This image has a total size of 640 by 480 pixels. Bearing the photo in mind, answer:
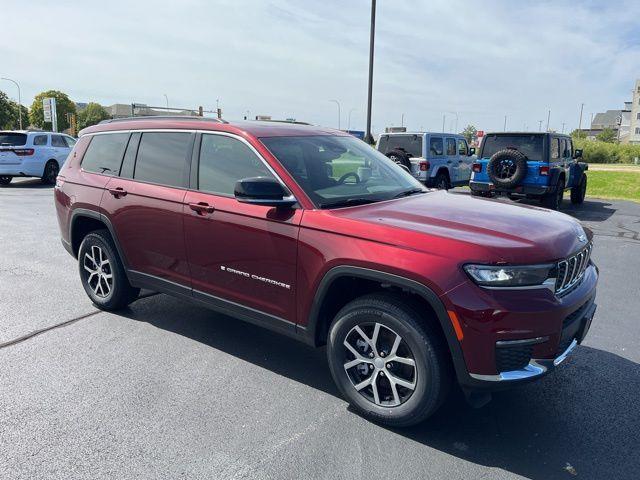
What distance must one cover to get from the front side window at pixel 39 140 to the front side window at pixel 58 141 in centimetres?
30

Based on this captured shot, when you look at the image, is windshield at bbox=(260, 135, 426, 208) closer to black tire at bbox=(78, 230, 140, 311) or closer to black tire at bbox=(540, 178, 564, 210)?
black tire at bbox=(78, 230, 140, 311)

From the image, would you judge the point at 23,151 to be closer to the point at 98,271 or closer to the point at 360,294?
the point at 98,271

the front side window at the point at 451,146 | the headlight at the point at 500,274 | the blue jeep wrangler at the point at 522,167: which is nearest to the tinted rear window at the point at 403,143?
the front side window at the point at 451,146

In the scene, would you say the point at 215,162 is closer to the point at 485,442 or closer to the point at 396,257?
the point at 396,257

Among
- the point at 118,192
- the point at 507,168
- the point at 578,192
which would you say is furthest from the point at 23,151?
the point at 578,192

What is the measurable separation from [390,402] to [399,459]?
38 centimetres

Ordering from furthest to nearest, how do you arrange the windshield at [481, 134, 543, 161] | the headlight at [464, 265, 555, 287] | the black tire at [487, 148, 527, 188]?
the windshield at [481, 134, 543, 161] → the black tire at [487, 148, 527, 188] → the headlight at [464, 265, 555, 287]

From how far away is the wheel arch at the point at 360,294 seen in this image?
2.76 m

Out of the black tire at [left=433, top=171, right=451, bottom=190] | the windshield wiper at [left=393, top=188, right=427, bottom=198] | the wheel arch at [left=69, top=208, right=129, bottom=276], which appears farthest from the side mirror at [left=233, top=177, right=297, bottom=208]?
the black tire at [left=433, top=171, right=451, bottom=190]

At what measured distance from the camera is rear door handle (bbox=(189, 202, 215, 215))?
380 cm

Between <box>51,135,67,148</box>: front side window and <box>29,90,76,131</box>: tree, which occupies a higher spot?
<box>29,90,76,131</box>: tree

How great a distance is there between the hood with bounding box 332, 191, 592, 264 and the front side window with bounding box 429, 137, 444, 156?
1037 centimetres

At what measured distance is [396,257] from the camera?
2879 millimetres

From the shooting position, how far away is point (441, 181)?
14.4 meters
